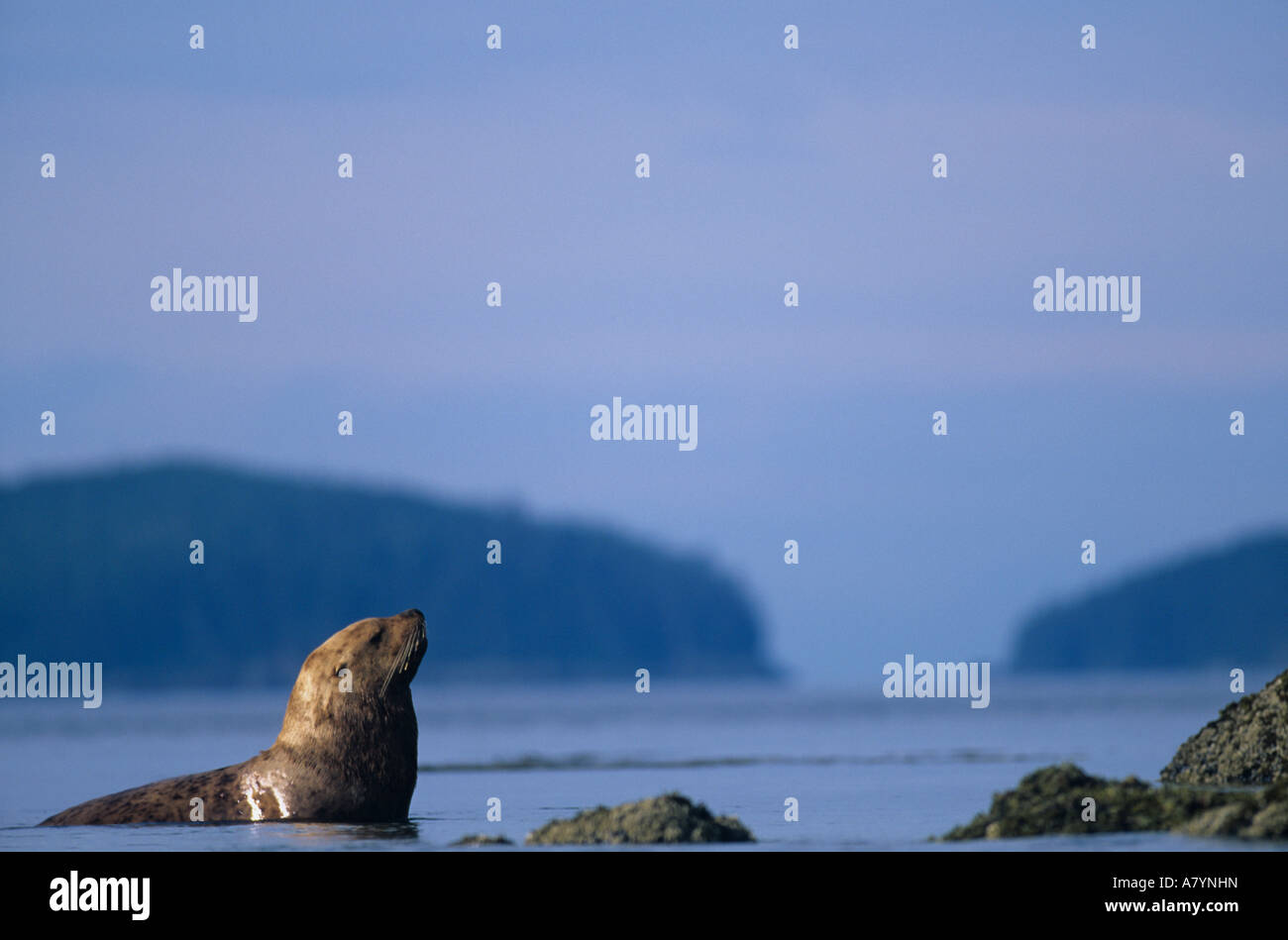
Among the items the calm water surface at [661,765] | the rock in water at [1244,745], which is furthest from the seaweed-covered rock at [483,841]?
the rock in water at [1244,745]

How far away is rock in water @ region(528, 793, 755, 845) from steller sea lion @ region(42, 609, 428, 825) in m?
2.21

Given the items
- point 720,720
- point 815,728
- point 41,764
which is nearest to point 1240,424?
point 41,764

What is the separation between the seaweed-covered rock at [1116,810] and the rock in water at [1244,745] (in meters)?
2.10

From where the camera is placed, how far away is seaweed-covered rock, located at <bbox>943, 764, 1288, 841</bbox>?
49.9 feet

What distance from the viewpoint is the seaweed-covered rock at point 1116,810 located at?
15211mm

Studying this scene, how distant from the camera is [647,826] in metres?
15.8

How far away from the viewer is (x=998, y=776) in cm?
2770

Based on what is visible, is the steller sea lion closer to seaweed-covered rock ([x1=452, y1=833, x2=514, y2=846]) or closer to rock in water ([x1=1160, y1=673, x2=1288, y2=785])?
seaweed-covered rock ([x1=452, y1=833, x2=514, y2=846])

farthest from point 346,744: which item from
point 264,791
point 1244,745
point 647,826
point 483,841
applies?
point 1244,745

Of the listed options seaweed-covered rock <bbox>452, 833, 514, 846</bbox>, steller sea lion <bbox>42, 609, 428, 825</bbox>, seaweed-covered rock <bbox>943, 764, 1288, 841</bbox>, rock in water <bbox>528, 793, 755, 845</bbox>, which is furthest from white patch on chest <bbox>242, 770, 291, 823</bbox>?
seaweed-covered rock <bbox>943, 764, 1288, 841</bbox>

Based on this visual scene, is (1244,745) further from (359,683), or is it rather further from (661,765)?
(661,765)
